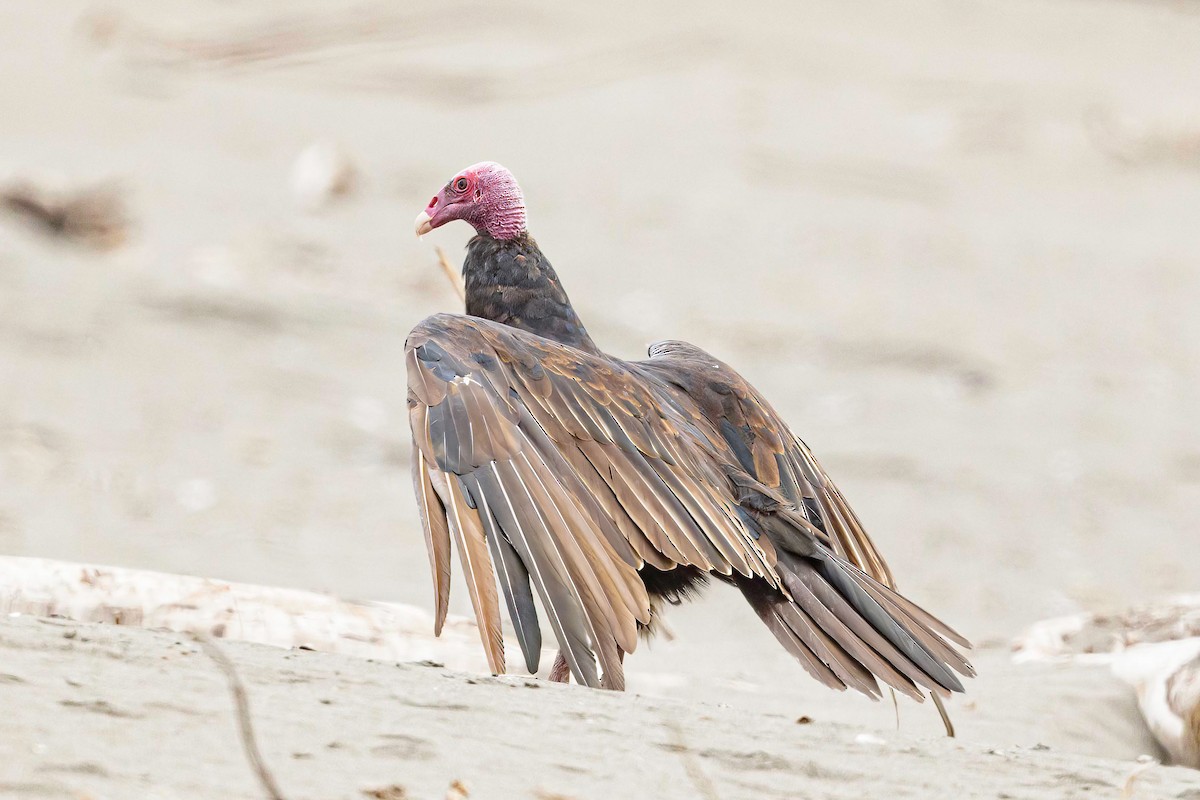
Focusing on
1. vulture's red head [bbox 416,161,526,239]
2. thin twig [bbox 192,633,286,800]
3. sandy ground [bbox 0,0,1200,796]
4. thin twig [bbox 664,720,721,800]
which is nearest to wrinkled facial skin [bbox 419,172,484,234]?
vulture's red head [bbox 416,161,526,239]

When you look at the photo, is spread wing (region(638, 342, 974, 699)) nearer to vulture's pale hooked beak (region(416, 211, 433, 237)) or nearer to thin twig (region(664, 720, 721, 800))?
thin twig (region(664, 720, 721, 800))

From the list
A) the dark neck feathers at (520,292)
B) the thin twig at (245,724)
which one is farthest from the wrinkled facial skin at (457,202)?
the thin twig at (245,724)

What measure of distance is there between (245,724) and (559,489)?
4.33 feet

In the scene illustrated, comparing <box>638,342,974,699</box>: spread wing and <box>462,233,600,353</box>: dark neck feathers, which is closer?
<box>638,342,974,699</box>: spread wing

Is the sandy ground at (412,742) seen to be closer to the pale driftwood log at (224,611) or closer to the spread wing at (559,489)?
the spread wing at (559,489)

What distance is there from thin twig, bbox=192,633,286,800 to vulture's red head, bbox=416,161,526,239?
2.41m

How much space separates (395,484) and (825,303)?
3706mm

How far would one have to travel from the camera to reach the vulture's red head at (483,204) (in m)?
5.13

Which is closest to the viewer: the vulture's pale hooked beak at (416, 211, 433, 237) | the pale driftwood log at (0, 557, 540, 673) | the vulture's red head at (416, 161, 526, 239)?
the pale driftwood log at (0, 557, 540, 673)

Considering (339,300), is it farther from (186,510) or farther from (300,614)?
(300,614)

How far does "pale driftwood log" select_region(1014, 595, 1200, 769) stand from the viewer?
4637 mm

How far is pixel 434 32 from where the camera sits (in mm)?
16078

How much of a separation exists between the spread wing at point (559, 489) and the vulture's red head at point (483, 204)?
1.01 meters

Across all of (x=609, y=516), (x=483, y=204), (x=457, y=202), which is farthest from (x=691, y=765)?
(x=457, y=202)
